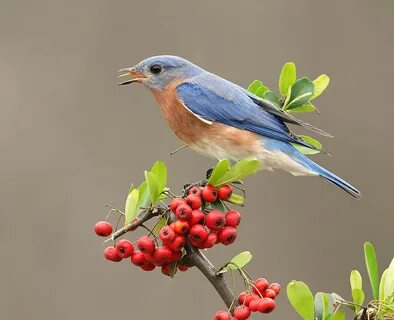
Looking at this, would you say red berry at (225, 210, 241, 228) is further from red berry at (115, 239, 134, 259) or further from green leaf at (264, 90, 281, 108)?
green leaf at (264, 90, 281, 108)

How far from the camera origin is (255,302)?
1861 mm

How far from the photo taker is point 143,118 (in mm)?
5043

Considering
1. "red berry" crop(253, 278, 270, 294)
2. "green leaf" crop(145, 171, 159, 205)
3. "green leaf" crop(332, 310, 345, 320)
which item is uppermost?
"green leaf" crop(145, 171, 159, 205)

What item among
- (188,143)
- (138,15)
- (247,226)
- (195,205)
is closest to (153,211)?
(195,205)

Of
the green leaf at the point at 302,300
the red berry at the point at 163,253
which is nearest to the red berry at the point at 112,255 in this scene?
the red berry at the point at 163,253

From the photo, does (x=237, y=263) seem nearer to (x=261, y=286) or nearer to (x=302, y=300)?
(x=261, y=286)

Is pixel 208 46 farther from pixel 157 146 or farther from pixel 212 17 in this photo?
pixel 157 146

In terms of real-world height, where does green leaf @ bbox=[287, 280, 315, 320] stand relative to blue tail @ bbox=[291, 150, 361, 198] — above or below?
above

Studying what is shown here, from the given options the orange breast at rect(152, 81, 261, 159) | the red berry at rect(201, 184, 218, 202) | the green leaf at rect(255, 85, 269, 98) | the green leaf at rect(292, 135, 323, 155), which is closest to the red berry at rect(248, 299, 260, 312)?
the red berry at rect(201, 184, 218, 202)

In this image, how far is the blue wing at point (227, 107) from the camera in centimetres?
260

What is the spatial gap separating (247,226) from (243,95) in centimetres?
216

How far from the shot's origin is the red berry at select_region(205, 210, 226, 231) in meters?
1.93

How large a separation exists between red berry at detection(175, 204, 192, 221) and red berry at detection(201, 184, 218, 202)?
82mm

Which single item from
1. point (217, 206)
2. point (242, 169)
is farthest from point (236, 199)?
point (242, 169)
